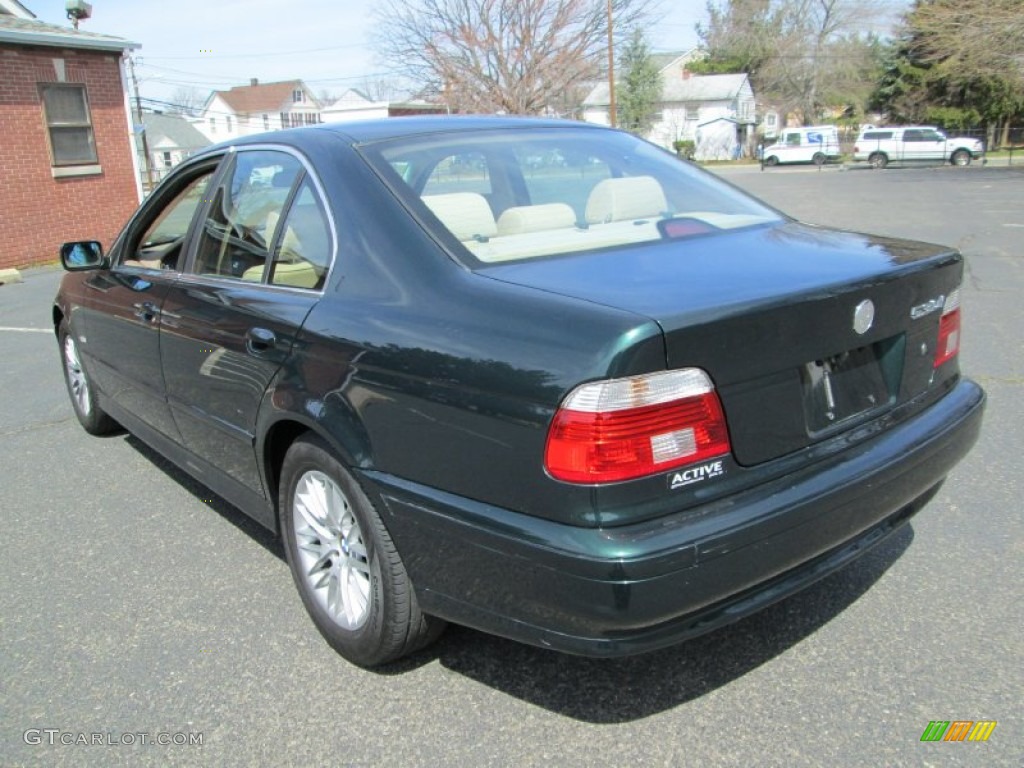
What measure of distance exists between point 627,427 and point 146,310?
2594mm

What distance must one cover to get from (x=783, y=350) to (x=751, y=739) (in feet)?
3.42

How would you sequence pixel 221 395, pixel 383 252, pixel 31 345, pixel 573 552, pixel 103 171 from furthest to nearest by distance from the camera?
pixel 103 171 < pixel 31 345 < pixel 221 395 < pixel 383 252 < pixel 573 552

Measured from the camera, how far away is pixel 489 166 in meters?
3.19

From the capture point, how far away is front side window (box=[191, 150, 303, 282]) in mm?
3090

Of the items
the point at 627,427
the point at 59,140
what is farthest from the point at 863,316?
the point at 59,140

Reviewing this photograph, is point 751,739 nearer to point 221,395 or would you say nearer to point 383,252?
point 383,252

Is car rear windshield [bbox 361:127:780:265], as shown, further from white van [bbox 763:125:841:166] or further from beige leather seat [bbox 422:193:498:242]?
white van [bbox 763:125:841:166]

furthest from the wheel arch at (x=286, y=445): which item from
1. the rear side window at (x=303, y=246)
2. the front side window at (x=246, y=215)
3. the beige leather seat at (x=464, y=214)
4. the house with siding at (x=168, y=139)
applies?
the house with siding at (x=168, y=139)

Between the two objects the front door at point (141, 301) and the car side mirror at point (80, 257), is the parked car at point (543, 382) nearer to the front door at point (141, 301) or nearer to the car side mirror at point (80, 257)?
the front door at point (141, 301)

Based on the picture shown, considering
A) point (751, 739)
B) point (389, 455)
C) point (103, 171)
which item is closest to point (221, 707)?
point (389, 455)

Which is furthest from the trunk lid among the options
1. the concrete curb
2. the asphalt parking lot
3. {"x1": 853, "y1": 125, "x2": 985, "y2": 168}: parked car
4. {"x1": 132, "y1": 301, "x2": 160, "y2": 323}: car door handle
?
{"x1": 853, "y1": 125, "x2": 985, "y2": 168}: parked car

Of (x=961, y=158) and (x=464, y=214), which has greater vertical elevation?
(x=464, y=214)

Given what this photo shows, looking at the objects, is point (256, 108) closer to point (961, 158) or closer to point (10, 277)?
point (961, 158)

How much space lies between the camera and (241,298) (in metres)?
3.05
